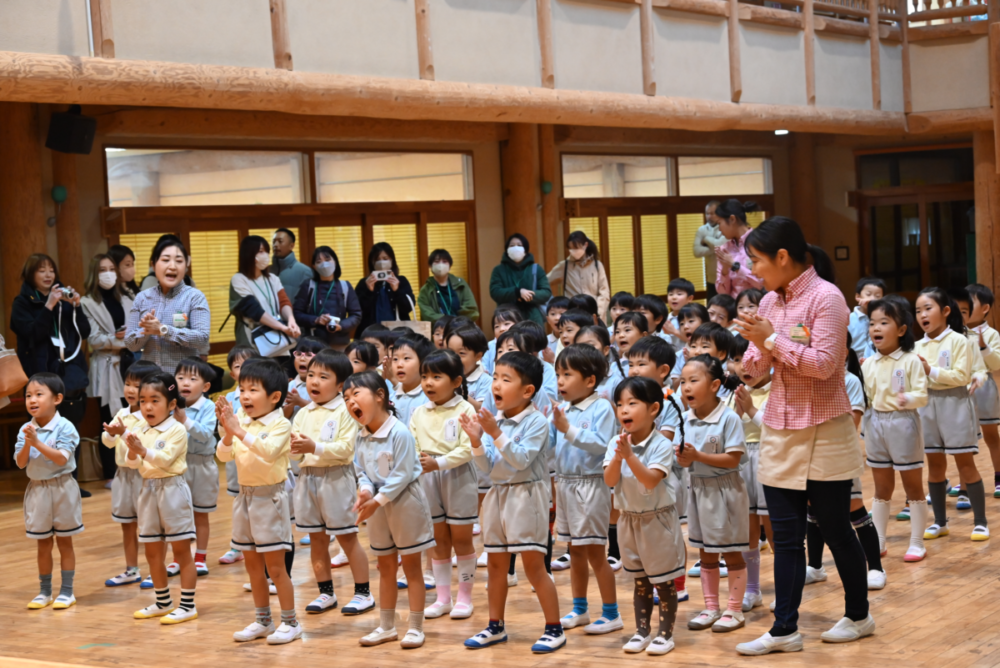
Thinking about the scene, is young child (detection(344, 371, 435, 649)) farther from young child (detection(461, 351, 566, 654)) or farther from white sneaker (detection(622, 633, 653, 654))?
white sneaker (detection(622, 633, 653, 654))

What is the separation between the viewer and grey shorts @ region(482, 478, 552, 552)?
4.16m

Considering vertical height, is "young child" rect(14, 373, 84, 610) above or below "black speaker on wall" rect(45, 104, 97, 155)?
below

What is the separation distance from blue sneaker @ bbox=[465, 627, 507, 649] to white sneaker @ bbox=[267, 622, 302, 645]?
0.74 m

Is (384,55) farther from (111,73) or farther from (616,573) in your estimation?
(616,573)

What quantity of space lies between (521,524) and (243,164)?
6.28 meters

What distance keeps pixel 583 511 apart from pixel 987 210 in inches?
391

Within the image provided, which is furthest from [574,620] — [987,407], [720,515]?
[987,407]

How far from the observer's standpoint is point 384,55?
8227 millimetres

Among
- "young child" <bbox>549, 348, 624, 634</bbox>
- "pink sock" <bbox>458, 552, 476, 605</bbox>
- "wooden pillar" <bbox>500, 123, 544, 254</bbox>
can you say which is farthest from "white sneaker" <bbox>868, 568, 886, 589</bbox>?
"wooden pillar" <bbox>500, 123, 544, 254</bbox>

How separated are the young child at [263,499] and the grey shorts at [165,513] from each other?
1.45 feet

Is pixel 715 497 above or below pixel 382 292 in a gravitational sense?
below

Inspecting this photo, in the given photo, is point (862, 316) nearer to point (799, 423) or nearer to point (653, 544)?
point (799, 423)

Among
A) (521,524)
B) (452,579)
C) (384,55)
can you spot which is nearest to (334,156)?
(384,55)

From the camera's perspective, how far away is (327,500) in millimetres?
4812
